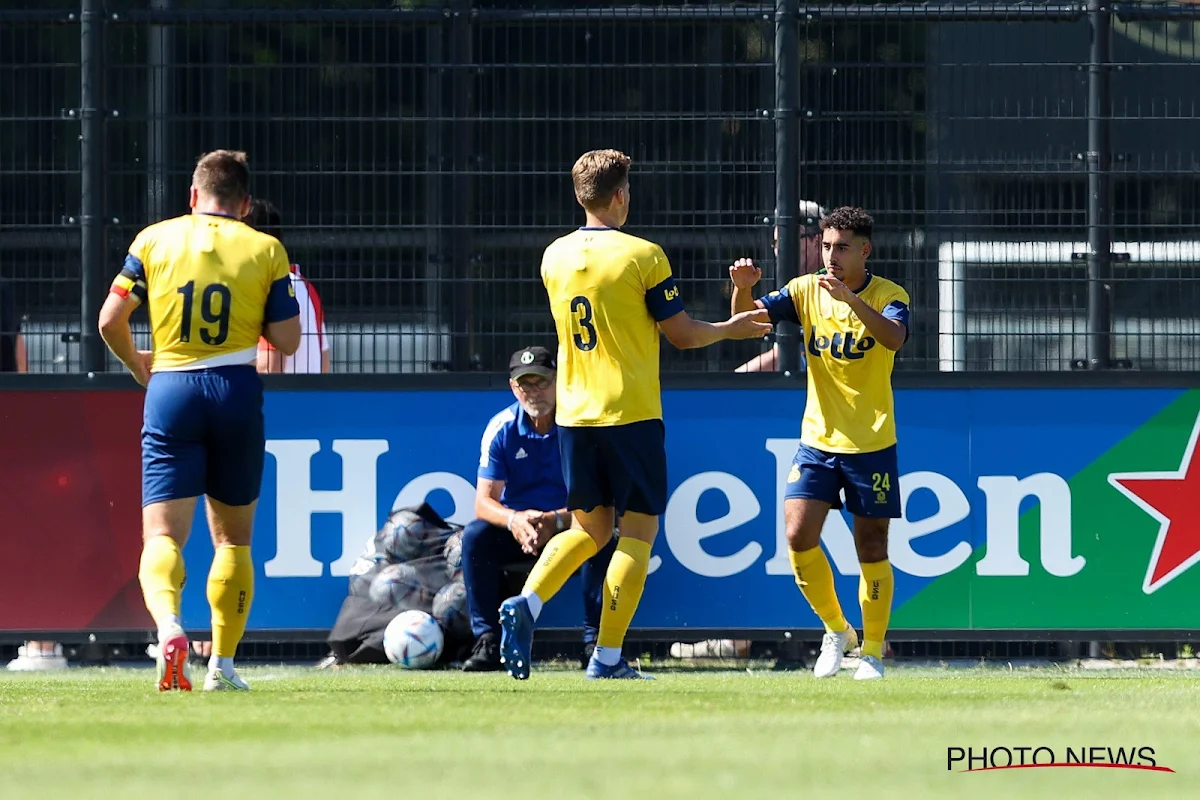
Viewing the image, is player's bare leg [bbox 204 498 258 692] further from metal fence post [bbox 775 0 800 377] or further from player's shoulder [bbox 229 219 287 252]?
metal fence post [bbox 775 0 800 377]

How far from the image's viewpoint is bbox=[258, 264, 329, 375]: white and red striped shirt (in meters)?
10.0

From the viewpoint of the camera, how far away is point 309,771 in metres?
4.97

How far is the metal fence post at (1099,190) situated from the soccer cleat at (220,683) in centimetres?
454

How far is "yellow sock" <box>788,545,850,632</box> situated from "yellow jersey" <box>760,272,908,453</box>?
18.3 inches

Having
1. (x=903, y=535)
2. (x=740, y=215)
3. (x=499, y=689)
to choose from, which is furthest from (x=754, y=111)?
(x=499, y=689)

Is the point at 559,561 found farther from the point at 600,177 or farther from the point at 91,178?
the point at 91,178

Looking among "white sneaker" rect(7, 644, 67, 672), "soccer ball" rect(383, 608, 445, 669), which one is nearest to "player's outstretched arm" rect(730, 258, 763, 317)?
"soccer ball" rect(383, 608, 445, 669)

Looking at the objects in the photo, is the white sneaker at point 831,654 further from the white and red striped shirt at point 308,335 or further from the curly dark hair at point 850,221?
the white and red striped shirt at point 308,335

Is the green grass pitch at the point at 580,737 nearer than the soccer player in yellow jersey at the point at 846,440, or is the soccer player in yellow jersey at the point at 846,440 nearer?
the green grass pitch at the point at 580,737

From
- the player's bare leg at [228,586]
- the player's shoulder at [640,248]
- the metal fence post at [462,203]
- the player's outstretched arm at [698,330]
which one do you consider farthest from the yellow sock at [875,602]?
the player's bare leg at [228,586]

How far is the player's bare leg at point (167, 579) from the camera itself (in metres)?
7.04

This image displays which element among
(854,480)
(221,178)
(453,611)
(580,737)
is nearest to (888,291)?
(854,480)

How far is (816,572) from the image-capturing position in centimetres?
876

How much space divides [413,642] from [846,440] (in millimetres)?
2181
